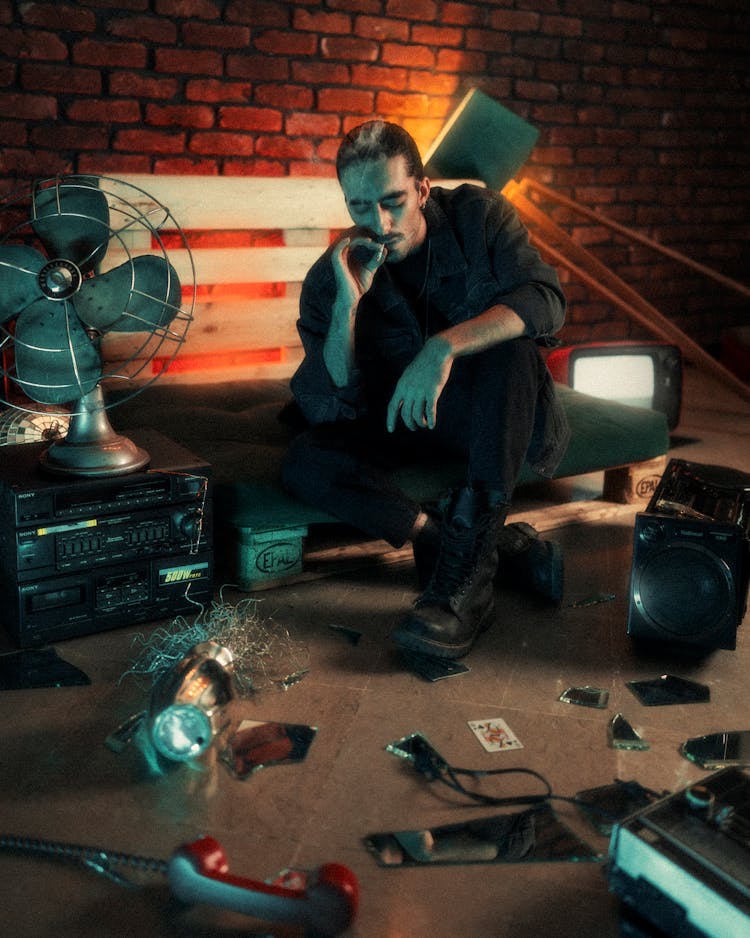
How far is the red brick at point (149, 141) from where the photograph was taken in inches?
131

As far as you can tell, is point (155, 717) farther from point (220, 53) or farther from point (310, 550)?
point (220, 53)

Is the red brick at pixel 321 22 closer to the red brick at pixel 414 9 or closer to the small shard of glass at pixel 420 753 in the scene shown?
the red brick at pixel 414 9

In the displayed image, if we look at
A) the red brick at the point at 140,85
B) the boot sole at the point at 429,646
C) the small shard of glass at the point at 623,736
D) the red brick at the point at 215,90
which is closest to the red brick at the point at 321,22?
the red brick at the point at 215,90

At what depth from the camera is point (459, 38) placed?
160 inches

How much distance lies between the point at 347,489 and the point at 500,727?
0.68m

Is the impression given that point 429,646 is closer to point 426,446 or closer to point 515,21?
point 426,446

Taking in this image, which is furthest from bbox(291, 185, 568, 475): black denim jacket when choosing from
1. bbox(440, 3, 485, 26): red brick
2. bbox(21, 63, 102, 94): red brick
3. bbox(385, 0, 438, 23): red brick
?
bbox(440, 3, 485, 26): red brick

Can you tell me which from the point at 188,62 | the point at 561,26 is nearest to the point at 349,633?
the point at 188,62

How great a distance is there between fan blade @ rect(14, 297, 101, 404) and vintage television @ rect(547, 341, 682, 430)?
1901 mm

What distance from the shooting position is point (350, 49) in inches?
148

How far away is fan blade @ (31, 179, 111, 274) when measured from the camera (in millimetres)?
1917

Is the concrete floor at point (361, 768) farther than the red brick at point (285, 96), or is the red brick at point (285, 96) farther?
the red brick at point (285, 96)

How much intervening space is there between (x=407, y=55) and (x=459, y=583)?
260 cm

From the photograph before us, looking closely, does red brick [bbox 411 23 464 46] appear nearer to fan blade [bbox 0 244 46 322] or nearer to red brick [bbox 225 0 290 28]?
red brick [bbox 225 0 290 28]
